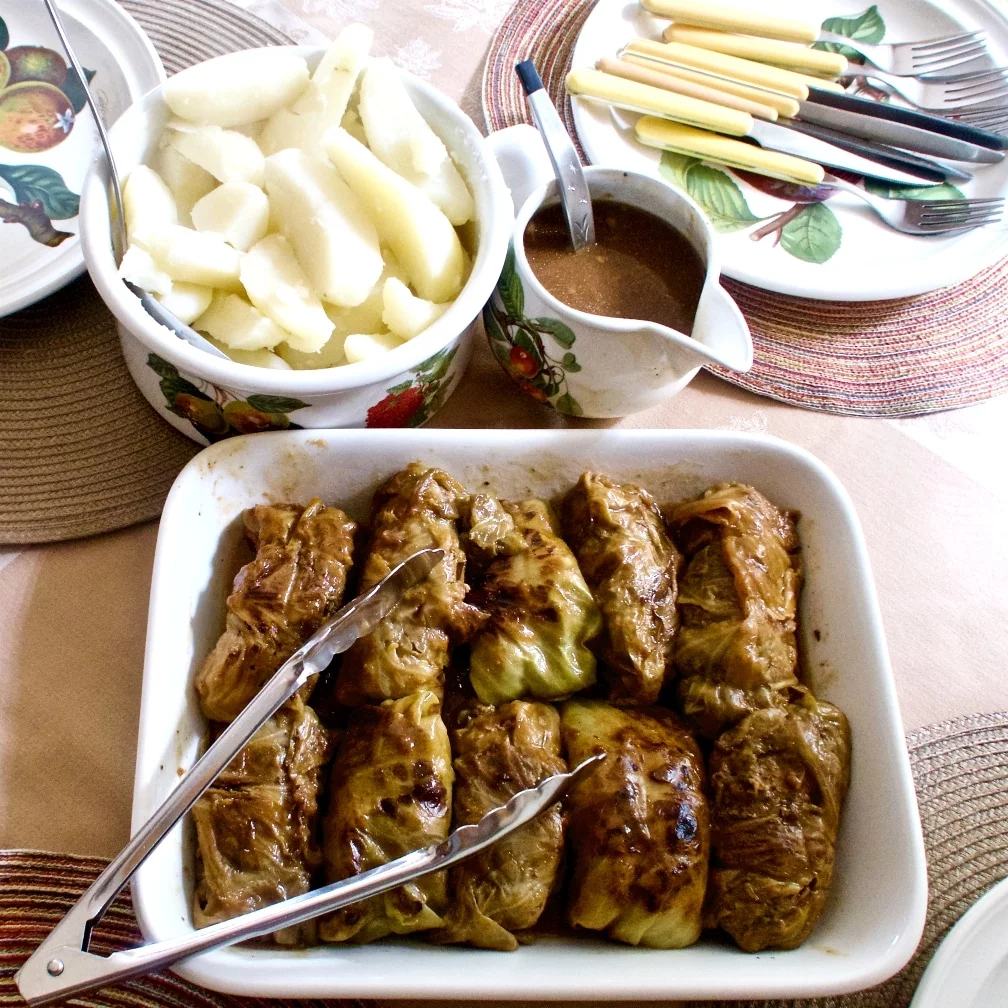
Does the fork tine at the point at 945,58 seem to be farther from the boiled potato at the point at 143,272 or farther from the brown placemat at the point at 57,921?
the brown placemat at the point at 57,921

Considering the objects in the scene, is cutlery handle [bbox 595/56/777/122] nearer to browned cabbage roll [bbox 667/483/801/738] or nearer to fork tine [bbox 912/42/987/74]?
fork tine [bbox 912/42/987/74]

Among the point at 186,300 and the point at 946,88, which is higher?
the point at 946,88

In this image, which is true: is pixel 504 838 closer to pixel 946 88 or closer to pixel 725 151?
pixel 725 151

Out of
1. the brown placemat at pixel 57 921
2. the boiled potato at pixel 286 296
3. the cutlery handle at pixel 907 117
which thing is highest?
the cutlery handle at pixel 907 117

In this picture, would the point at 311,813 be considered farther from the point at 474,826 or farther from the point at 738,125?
the point at 738,125

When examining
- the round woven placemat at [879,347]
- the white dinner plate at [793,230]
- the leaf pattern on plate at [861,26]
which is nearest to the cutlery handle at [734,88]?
the white dinner plate at [793,230]

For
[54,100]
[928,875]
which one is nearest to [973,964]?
[928,875]
